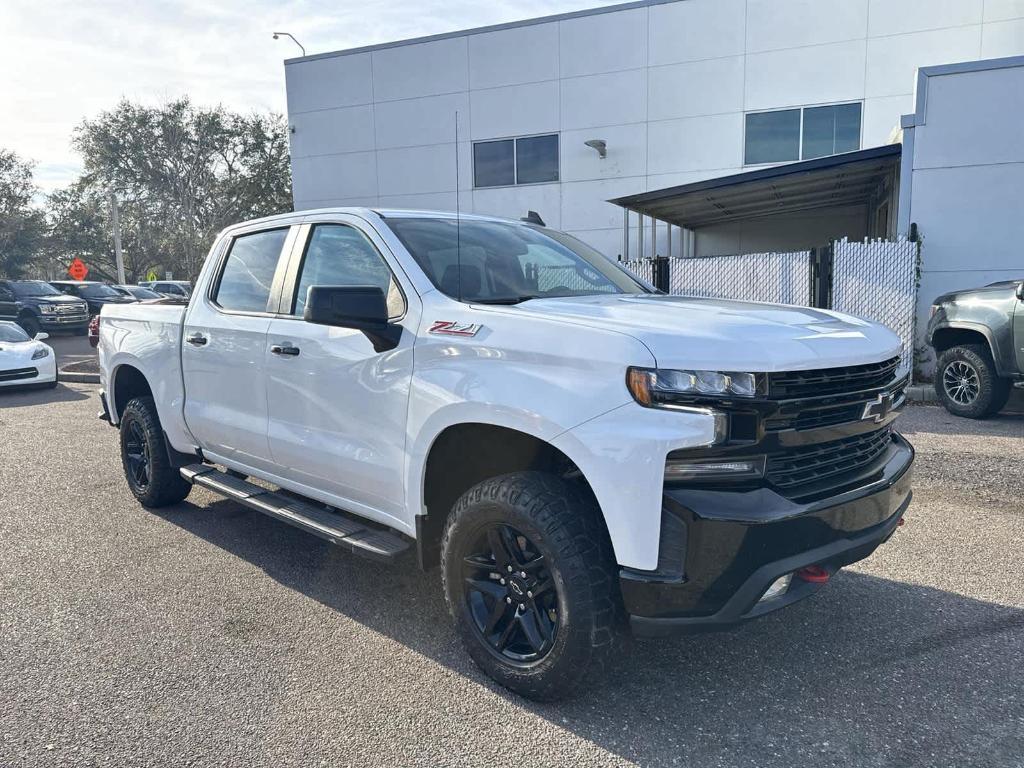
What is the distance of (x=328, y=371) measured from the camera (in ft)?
11.8

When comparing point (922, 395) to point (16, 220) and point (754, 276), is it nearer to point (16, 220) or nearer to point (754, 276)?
point (754, 276)

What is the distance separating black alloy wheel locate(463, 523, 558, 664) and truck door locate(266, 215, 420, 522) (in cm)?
50

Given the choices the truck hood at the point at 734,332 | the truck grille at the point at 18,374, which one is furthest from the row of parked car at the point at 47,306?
the truck hood at the point at 734,332

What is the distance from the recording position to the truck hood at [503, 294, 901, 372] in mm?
2477

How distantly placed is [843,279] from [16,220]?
35.1 metres

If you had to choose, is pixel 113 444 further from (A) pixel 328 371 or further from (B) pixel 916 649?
(B) pixel 916 649

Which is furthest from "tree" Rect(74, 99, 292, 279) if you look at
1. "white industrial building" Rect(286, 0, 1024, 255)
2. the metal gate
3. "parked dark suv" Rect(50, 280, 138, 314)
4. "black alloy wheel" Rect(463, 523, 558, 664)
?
"black alloy wheel" Rect(463, 523, 558, 664)

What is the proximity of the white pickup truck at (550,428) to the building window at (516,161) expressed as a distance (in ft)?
50.4

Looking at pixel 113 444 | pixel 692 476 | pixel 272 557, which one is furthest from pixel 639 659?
pixel 113 444

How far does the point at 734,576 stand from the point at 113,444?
7335 mm

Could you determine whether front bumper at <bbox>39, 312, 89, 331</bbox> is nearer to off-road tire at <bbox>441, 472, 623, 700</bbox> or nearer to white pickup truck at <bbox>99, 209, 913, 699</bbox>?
white pickup truck at <bbox>99, 209, 913, 699</bbox>

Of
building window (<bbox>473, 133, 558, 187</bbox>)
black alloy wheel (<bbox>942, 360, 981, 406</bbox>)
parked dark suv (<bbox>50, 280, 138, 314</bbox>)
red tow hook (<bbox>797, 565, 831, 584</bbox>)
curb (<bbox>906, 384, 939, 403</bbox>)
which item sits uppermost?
building window (<bbox>473, 133, 558, 187</bbox>)

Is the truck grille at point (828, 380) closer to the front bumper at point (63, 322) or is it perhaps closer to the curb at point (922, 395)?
the curb at point (922, 395)

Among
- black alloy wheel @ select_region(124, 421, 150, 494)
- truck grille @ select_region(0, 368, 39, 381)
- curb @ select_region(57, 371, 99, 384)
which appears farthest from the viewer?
curb @ select_region(57, 371, 99, 384)
